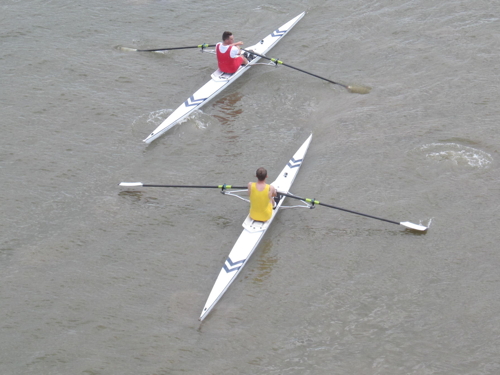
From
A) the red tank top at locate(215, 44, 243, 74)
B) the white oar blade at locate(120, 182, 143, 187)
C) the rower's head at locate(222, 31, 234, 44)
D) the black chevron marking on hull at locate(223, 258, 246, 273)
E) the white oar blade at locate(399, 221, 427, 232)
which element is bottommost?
the black chevron marking on hull at locate(223, 258, 246, 273)

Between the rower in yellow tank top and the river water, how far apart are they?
0.52 meters

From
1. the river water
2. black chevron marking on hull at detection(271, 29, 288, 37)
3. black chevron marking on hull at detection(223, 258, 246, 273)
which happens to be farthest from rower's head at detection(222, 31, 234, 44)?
black chevron marking on hull at detection(223, 258, 246, 273)

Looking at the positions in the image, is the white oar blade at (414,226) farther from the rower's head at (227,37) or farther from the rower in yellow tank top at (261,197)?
the rower's head at (227,37)

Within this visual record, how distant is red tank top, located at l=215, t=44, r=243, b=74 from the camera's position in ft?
50.0

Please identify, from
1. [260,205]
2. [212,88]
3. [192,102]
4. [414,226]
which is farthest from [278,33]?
[414,226]

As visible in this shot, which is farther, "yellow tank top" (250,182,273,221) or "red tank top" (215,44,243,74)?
"red tank top" (215,44,243,74)

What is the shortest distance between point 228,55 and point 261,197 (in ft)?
18.8

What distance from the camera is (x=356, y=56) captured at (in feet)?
53.5

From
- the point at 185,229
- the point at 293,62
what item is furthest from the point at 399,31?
the point at 185,229

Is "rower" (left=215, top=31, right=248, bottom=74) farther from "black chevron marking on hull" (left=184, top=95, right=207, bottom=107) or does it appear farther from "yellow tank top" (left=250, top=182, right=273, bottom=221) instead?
"yellow tank top" (left=250, top=182, right=273, bottom=221)

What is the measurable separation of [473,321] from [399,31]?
33.2 feet

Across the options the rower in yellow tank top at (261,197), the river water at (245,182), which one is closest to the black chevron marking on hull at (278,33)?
the river water at (245,182)

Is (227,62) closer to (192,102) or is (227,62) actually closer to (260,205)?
(192,102)

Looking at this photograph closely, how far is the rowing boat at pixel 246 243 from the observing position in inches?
392
